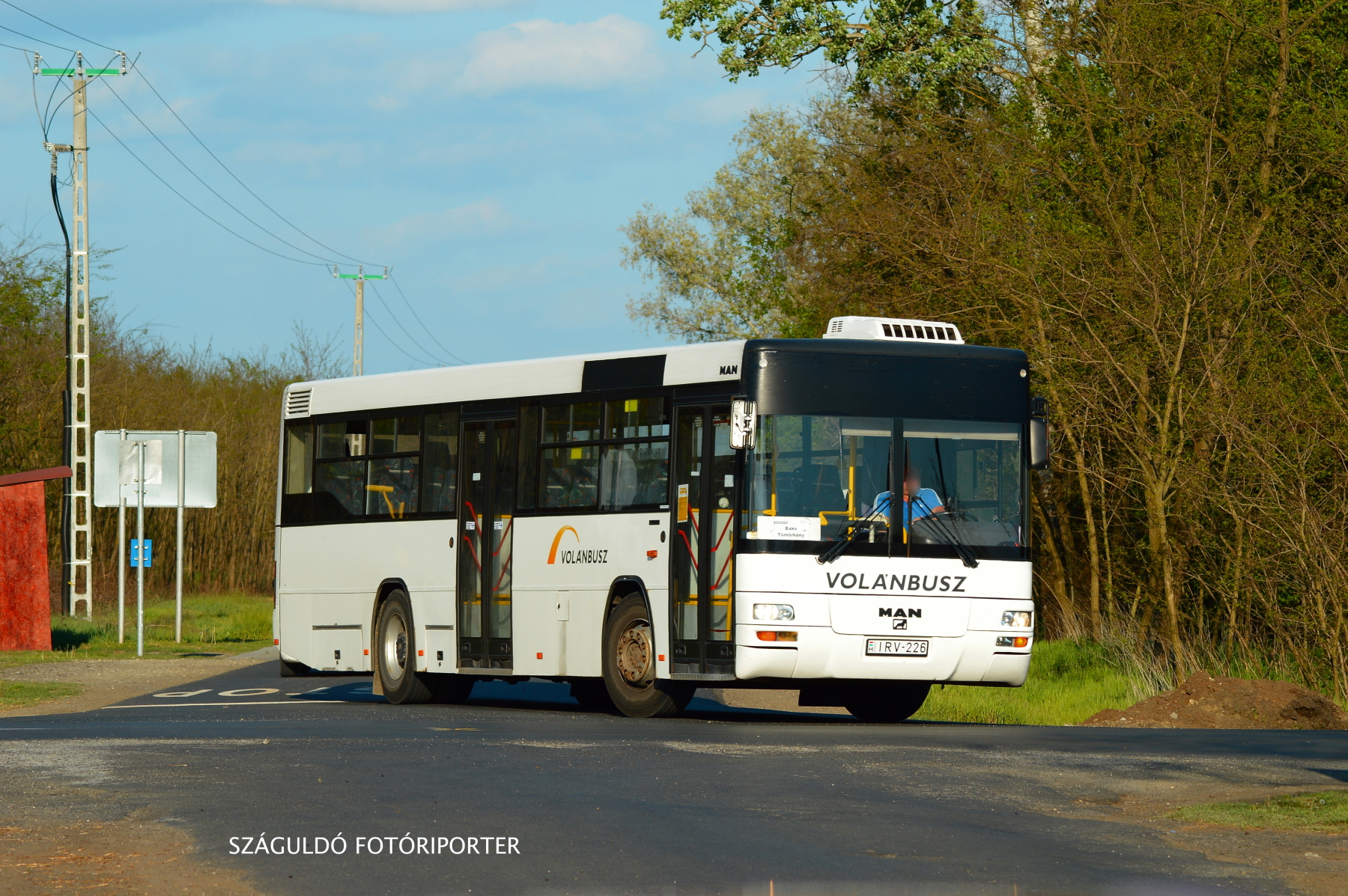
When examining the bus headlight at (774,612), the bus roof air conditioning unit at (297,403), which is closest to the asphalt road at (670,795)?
the bus headlight at (774,612)

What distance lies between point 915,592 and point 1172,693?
4670 mm

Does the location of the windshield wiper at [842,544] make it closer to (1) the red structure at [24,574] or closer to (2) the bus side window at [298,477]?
(2) the bus side window at [298,477]

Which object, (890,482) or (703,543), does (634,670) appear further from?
(890,482)

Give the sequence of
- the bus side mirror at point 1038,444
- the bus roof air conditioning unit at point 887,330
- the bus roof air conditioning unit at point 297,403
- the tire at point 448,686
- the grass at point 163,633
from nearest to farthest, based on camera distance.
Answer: the bus side mirror at point 1038,444, the bus roof air conditioning unit at point 887,330, the tire at point 448,686, the bus roof air conditioning unit at point 297,403, the grass at point 163,633

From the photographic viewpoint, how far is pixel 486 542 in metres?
18.0

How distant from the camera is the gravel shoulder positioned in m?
20.5

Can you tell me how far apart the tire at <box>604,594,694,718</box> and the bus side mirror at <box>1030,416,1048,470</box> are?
3518 millimetres

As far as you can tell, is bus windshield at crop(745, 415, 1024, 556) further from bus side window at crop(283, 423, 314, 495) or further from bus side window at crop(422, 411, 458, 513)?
bus side window at crop(283, 423, 314, 495)

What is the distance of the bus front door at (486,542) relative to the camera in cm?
1783

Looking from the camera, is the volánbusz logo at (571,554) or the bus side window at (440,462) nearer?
the volánbusz logo at (571,554)

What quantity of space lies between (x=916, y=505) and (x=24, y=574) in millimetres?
18949

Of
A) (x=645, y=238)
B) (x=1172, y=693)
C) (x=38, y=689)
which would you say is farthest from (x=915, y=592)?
(x=645, y=238)

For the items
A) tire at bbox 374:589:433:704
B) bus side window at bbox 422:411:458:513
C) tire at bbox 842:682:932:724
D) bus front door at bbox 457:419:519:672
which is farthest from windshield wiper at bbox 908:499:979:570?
tire at bbox 374:589:433:704

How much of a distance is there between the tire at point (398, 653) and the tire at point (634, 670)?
321cm
